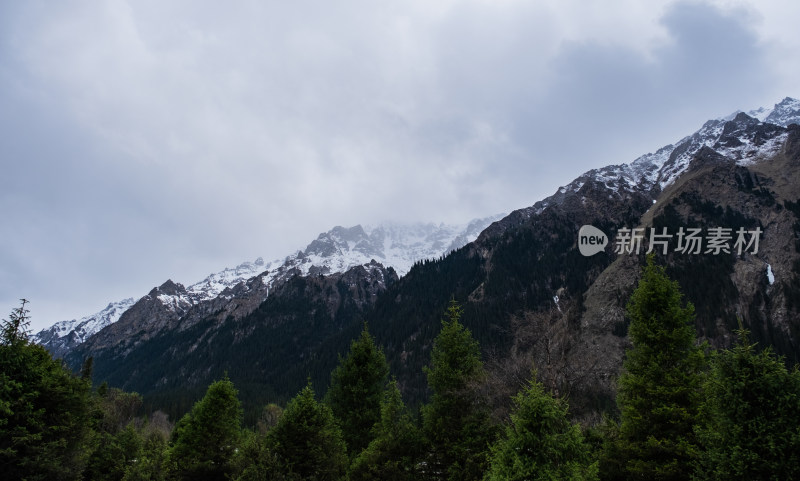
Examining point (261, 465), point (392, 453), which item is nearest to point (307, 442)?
point (261, 465)

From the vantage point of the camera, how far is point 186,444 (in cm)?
2436

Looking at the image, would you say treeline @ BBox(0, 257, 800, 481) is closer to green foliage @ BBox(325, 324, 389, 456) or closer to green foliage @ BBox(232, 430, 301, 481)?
green foliage @ BBox(232, 430, 301, 481)

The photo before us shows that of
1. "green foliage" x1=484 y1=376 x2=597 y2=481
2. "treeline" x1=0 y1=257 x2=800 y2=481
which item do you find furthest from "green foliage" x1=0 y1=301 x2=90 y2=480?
"green foliage" x1=484 y1=376 x2=597 y2=481

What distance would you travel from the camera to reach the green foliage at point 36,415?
16.0 metres

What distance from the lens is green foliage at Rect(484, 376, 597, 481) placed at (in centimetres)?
1111

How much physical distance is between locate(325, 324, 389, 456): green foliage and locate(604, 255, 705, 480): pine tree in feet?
47.9

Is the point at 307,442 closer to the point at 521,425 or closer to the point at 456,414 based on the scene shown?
the point at 456,414

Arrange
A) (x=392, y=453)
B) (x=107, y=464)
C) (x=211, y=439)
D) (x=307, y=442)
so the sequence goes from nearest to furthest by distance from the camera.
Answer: (x=307, y=442) → (x=392, y=453) → (x=211, y=439) → (x=107, y=464)

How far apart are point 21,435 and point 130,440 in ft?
66.7

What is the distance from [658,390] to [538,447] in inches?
318

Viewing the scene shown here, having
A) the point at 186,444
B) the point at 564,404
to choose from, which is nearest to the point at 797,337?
the point at 564,404

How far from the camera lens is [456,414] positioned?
1897cm

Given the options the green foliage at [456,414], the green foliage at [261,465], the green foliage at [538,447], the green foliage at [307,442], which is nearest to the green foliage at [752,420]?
the green foliage at [538,447]

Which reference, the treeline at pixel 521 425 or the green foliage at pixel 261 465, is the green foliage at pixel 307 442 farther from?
the green foliage at pixel 261 465
